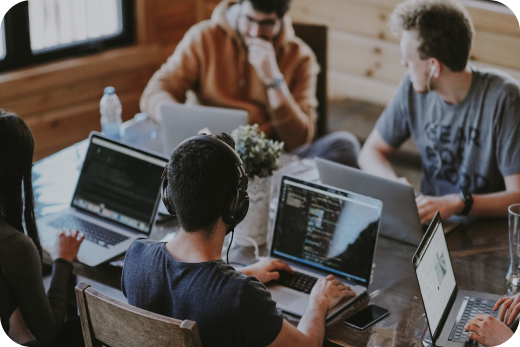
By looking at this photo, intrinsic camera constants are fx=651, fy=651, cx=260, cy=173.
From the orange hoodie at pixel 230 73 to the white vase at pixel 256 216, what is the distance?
937 millimetres

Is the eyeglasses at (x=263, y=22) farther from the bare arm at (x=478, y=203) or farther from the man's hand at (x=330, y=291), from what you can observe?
the man's hand at (x=330, y=291)

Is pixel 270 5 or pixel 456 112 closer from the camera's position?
pixel 456 112

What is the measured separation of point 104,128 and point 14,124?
3.27ft

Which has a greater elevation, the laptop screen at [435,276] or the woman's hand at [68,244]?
the laptop screen at [435,276]

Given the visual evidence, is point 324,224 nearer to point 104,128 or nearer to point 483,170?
point 483,170

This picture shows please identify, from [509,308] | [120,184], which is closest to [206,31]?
[120,184]

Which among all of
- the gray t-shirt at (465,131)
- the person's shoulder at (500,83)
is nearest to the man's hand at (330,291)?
the gray t-shirt at (465,131)

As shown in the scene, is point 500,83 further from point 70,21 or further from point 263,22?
point 70,21

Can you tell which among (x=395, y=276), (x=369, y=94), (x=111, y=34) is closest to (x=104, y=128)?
(x=395, y=276)

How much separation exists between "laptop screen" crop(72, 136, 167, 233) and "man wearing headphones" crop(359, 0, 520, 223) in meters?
0.83

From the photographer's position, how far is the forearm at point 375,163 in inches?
94.8

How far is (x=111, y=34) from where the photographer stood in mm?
4117

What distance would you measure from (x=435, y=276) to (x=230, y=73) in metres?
1.70

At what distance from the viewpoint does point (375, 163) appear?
246cm
